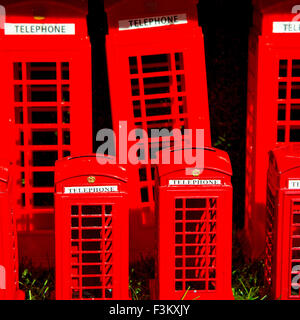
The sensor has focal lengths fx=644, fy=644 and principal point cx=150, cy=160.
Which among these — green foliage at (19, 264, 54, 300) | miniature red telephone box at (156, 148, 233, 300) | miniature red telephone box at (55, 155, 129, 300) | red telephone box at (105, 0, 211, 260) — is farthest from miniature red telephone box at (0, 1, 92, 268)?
miniature red telephone box at (156, 148, 233, 300)

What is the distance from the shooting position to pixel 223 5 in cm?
621

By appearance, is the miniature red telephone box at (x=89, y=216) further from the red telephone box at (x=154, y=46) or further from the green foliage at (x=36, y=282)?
the red telephone box at (x=154, y=46)

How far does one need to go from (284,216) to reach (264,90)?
124cm

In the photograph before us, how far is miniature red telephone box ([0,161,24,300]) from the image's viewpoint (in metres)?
4.49

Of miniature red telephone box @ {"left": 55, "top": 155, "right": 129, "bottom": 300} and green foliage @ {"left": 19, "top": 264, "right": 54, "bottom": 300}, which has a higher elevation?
miniature red telephone box @ {"left": 55, "top": 155, "right": 129, "bottom": 300}

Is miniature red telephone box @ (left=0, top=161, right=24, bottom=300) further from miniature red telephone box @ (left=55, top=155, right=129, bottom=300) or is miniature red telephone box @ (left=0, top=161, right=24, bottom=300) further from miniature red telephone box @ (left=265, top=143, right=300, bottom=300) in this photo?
miniature red telephone box @ (left=265, top=143, right=300, bottom=300)

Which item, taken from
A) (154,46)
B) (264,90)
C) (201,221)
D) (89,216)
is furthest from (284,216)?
(154,46)

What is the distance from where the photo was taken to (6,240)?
457 cm

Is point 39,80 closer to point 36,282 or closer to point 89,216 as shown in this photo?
point 89,216

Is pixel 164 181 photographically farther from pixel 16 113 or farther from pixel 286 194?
pixel 16 113

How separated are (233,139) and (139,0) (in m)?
1.79

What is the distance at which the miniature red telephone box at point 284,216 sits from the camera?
4617 millimetres

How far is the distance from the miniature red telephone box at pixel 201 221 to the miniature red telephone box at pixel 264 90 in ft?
2.93

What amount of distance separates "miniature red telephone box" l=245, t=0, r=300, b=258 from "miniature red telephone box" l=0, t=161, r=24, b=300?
215 cm
